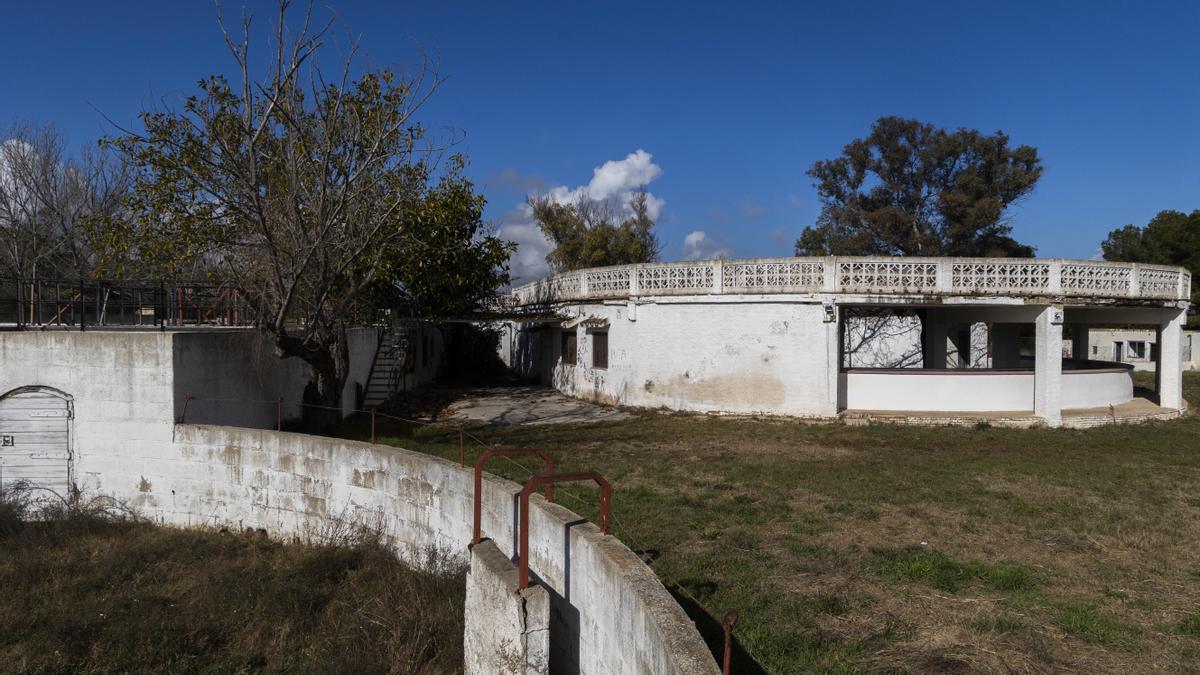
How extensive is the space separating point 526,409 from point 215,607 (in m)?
11.0

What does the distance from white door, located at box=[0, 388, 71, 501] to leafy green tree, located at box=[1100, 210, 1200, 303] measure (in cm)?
4460

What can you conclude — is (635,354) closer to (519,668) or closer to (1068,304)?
(1068,304)

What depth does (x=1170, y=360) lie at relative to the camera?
56.8 feet

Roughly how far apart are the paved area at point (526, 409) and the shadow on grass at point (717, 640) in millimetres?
10242

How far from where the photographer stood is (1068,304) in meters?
15.2

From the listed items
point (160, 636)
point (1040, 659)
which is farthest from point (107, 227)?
point (1040, 659)

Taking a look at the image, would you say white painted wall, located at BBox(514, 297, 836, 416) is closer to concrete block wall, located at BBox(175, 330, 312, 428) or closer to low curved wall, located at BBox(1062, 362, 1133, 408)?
low curved wall, located at BBox(1062, 362, 1133, 408)

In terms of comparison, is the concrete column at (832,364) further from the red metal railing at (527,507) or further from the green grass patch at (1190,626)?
the red metal railing at (527,507)

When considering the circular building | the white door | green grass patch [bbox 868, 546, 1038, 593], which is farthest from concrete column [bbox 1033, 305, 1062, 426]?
the white door

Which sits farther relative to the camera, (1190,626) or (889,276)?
(889,276)

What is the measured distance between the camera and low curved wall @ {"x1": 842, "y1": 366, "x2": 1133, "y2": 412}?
15891mm

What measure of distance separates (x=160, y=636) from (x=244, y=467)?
3.50 m

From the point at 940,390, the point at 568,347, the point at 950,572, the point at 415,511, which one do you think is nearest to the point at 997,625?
the point at 950,572

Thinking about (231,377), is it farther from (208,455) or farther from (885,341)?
(885,341)
